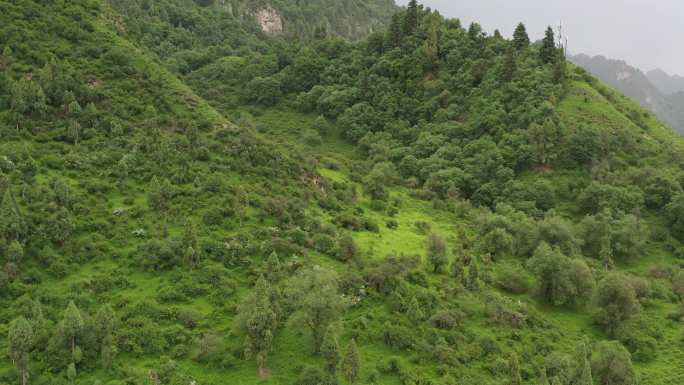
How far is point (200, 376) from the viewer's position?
→ 41219 millimetres

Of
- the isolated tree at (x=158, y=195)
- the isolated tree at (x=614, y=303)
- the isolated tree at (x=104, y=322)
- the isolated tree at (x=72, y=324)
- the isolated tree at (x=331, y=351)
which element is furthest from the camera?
the isolated tree at (x=158, y=195)

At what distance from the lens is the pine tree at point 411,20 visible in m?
124

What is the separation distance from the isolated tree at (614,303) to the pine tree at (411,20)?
78.8m

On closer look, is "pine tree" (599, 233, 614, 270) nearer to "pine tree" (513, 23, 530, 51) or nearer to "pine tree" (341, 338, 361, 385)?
Answer: "pine tree" (341, 338, 361, 385)

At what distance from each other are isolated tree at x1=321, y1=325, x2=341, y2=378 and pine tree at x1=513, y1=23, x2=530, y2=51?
3215 inches

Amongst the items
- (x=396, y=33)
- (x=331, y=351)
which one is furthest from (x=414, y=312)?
(x=396, y=33)

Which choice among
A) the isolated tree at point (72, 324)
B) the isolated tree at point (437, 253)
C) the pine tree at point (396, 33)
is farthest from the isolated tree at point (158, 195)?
the pine tree at point (396, 33)

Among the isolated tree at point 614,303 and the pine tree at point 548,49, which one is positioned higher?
the pine tree at point 548,49

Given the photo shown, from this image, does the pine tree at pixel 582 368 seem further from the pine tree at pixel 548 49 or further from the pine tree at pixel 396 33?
the pine tree at pixel 396 33

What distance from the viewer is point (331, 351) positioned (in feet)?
136

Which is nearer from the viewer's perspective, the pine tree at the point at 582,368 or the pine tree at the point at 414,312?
the pine tree at the point at 582,368

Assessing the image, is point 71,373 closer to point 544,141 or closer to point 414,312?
point 414,312

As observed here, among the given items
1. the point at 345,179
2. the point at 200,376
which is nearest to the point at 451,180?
the point at 345,179

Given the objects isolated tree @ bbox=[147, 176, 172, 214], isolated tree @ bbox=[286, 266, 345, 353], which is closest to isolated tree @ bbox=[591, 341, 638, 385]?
isolated tree @ bbox=[286, 266, 345, 353]
